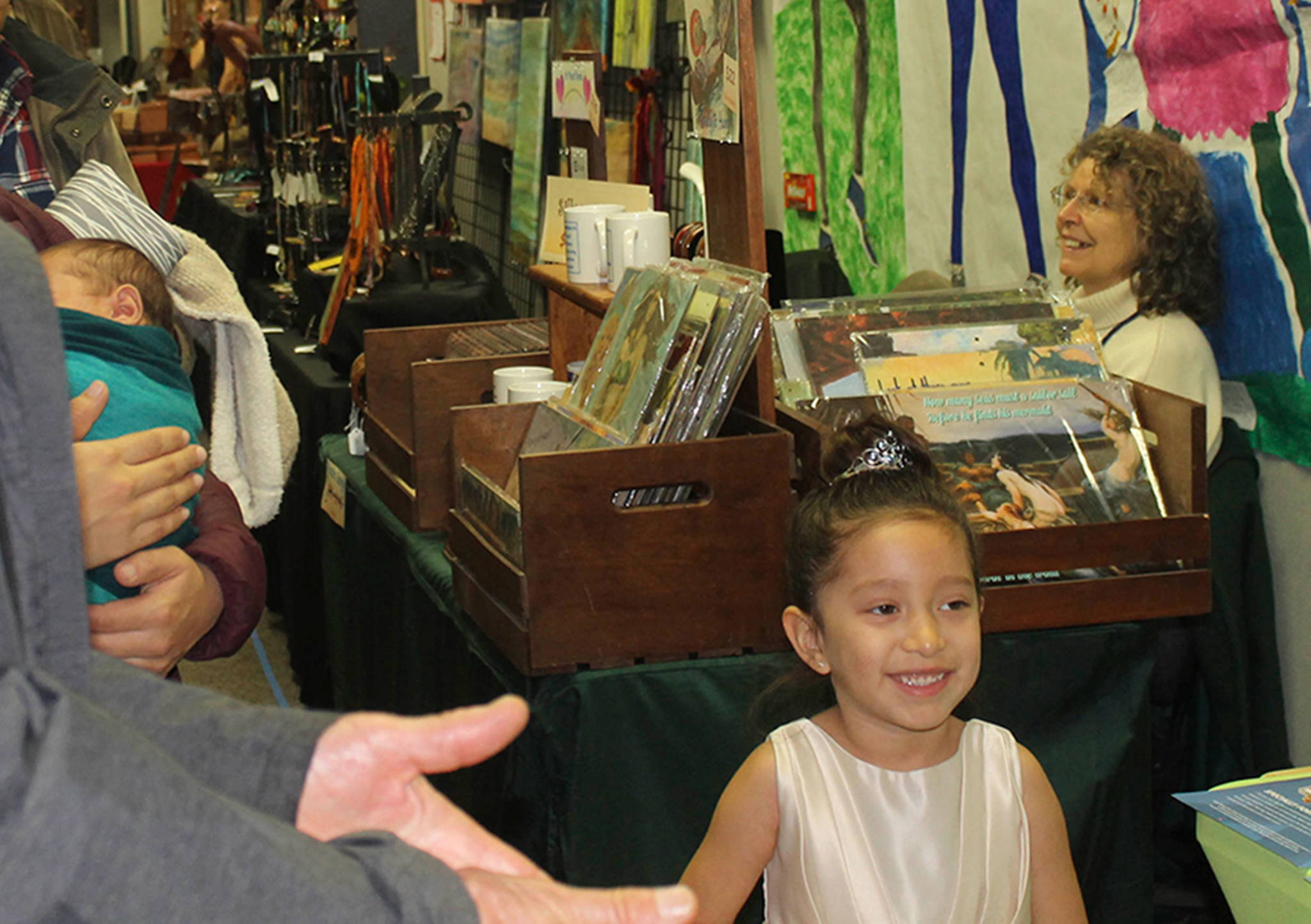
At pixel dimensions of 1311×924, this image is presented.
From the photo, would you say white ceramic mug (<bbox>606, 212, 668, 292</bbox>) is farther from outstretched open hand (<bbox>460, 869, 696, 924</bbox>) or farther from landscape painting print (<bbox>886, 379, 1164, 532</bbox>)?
outstretched open hand (<bbox>460, 869, 696, 924</bbox>)

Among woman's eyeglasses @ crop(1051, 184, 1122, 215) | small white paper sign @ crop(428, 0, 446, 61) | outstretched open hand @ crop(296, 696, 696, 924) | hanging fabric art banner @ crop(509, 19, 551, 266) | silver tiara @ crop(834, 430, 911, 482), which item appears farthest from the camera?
small white paper sign @ crop(428, 0, 446, 61)

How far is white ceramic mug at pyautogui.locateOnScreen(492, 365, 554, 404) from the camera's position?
92.7 inches

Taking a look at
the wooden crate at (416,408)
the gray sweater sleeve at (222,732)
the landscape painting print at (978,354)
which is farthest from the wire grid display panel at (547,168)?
the gray sweater sleeve at (222,732)

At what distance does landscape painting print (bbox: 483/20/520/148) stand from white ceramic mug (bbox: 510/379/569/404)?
284 cm

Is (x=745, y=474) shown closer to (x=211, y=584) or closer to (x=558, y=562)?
(x=558, y=562)

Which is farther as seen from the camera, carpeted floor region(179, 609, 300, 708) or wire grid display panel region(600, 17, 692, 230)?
carpeted floor region(179, 609, 300, 708)

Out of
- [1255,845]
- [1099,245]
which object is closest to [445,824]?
[1255,845]

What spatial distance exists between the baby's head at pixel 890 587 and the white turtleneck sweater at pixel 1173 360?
755mm

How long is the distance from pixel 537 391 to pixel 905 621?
0.89 metres

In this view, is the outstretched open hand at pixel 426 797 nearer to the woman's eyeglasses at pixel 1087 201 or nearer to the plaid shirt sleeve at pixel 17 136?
the plaid shirt sleeve at pixel 17 136

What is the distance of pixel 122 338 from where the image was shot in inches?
70.6

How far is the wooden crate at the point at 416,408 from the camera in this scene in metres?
2.41

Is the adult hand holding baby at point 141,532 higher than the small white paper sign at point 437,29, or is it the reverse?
the small white paper sign at point 437,29

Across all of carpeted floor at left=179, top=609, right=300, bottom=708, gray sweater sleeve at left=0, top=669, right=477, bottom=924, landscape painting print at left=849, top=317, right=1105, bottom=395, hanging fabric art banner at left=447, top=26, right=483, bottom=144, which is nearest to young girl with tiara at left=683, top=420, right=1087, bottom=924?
landscape painting print at left=849, top=317, right=1105, bottom=395
